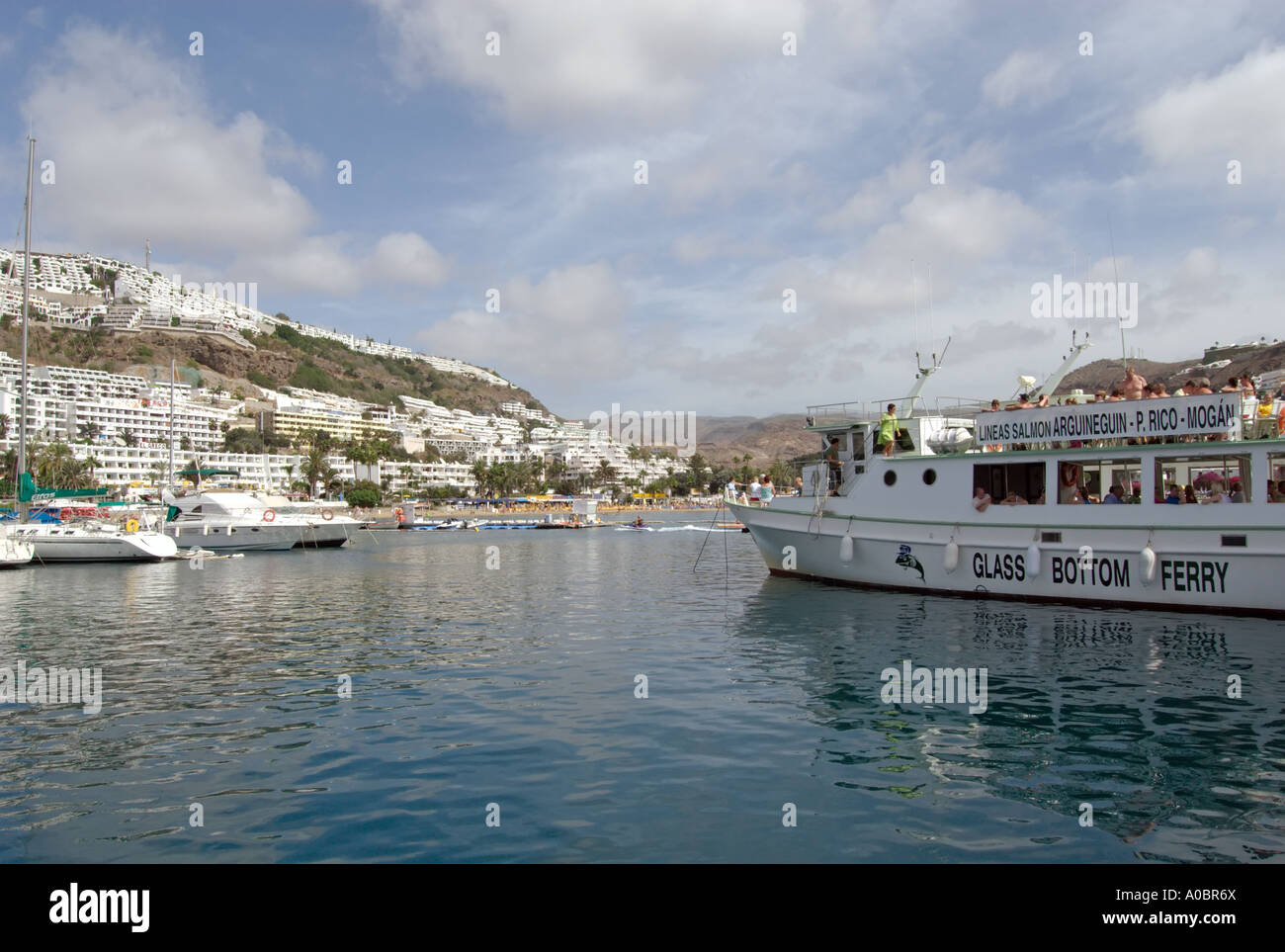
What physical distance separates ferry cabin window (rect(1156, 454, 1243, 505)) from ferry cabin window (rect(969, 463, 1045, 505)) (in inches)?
124

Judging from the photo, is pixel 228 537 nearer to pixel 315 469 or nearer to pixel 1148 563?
pixel 1148 563

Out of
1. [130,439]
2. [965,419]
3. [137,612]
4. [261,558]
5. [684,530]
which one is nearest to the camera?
[137,612]

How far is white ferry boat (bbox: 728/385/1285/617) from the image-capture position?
A: 2030cm

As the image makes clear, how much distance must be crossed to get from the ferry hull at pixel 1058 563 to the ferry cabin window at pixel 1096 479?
1349 millimetres

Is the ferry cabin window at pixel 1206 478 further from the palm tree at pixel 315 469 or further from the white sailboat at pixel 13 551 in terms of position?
the palm tree at pixel 315 469

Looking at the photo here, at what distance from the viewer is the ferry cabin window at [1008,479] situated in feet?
80.4

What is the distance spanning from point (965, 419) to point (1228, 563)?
9002 millimetres

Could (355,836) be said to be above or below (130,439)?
below

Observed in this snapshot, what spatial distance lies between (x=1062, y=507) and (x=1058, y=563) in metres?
1.54

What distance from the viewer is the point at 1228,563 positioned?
Result: 2020 centimetres

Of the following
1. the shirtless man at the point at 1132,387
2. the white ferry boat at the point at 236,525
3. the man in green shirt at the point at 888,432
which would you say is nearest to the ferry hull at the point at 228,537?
the white ferry boat at the point at 236,525
